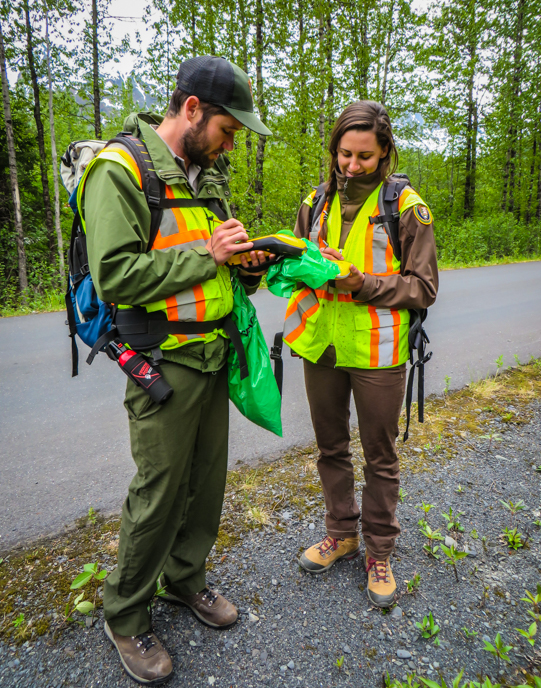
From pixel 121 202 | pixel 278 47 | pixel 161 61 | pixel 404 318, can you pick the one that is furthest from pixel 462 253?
pixel 121 202

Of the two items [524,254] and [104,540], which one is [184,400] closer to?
[104,540]

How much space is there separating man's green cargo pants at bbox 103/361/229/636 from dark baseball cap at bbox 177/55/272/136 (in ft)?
3.40

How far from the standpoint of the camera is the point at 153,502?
68.8 inches

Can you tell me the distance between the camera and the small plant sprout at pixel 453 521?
2572 millimetres

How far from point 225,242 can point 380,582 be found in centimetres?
182

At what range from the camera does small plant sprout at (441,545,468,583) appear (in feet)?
7.19

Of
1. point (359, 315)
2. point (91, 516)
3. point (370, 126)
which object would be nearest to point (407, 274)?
point (359, 315)

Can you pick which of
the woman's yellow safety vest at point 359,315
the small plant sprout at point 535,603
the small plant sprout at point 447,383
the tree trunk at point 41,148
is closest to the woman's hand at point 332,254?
the woman's yellow safety vest at point 359,315

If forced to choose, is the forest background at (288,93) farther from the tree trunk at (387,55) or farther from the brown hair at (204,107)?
the brown hair at (204,107)

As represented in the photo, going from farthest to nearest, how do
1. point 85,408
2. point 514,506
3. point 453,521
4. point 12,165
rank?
point 12,165 < point 85,408 < point 514,506 < point 453,521

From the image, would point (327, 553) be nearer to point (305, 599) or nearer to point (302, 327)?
point (305, 599)

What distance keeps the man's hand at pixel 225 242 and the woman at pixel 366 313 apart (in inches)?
19.3

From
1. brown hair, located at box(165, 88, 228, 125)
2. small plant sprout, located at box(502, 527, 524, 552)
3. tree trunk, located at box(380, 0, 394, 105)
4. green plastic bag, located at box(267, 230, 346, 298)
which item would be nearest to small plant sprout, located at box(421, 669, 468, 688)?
small plant sprout, located at box(502, 527, 524, 552)

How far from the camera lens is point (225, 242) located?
5.43ft
